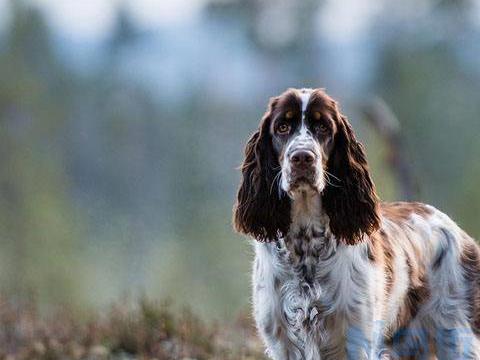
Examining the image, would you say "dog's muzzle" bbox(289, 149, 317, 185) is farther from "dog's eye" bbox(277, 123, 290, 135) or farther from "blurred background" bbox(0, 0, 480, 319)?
"blurred background" bbox(0, 0, 480, 319)

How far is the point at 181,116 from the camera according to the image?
168ft

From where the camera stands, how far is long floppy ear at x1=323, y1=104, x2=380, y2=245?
21.0 ft

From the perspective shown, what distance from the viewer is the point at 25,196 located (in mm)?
40219

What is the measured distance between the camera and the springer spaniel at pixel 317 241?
20.8 feet

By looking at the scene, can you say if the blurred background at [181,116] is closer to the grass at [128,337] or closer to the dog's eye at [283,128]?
the grass at [128,337]

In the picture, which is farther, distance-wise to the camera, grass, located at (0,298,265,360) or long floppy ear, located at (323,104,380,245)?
grass, located at (0,298,265,360)

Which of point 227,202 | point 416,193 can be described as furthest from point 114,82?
point 416,193

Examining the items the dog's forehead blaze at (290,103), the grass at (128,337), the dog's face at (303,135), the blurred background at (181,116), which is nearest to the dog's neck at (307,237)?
the dog's face at (303,135)

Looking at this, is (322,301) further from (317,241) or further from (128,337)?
(128,337)

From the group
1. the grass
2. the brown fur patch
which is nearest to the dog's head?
the brown fur patch

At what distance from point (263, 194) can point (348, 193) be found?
1.44 ft

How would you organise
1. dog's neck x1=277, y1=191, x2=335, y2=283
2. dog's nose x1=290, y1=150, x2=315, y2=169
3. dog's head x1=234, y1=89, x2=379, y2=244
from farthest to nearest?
1. dog's neck x1=277, y1=191, x2=335, y2=283
2. dog's head x1=234, y1=89, x2=379, y2=244
3. dog's nose x1=290, y1=150, x2=315, y2=169

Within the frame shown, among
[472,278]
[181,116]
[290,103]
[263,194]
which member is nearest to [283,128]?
[290,103]

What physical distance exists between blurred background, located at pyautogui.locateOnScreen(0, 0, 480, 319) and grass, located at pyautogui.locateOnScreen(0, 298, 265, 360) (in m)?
27.0
